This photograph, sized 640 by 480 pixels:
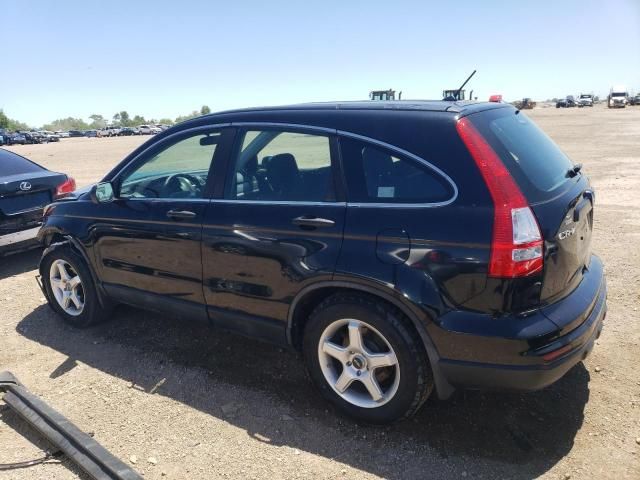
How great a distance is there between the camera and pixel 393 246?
261cm

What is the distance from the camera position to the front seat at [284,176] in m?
3.12

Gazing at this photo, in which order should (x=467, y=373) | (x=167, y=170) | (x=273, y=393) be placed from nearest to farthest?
1. (x=467, y=373)
2. (x=273, y=393)
3. (x=167, y=170)

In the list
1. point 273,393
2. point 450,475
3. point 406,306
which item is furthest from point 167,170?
point 450,475

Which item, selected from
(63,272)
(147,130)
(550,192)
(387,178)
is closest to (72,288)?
(63,272)

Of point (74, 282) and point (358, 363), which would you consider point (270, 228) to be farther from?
point (74, 282)

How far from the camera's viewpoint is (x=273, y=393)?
3383mm

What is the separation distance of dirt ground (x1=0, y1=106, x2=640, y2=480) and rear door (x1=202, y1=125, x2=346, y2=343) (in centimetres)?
52

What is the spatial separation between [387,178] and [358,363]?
3.57 feet

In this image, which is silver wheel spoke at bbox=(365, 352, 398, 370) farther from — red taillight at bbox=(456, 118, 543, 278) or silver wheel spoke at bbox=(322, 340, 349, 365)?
red taillight at bbox=(456, 118, 543, 278)

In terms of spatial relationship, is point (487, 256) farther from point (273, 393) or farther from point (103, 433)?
point (103, 433)

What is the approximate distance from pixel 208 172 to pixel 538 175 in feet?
6.97

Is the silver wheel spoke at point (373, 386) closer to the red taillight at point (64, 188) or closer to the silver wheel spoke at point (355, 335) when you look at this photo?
the silver wheel spoke at point (355, 335)

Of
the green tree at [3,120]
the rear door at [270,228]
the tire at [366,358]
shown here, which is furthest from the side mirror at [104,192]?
the green tree at [3,120]

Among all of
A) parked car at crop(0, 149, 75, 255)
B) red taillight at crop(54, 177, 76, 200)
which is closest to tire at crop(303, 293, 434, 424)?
parked car at crop(0, 149, 75, 255)
